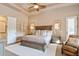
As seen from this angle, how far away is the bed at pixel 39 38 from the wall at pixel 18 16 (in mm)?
157

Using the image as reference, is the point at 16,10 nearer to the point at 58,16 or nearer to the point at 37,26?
the point at 37,26

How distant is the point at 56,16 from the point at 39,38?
452 millimetres

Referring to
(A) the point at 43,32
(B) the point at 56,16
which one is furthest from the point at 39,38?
(B) the point at 56,16

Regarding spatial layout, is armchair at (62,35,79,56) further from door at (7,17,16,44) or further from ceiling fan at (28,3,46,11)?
door at (7,17,16,44)

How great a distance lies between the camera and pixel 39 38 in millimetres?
1712

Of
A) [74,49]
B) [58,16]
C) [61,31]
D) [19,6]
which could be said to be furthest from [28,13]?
[74,49]

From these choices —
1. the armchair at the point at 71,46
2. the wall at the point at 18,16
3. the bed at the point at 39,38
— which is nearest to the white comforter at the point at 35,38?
the bed at the point at 39,38

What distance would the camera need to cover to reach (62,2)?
65.1 inches

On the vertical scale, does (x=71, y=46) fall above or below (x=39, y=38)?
below

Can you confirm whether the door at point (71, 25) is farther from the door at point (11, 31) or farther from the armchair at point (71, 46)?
the door at point (11, 31)

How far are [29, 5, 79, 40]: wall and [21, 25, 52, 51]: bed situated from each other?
0.10m

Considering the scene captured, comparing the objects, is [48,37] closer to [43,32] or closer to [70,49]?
[43,32]

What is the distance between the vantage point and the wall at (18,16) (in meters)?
1.65

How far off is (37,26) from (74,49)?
26.8 inches
